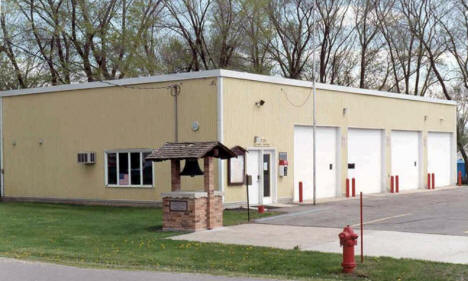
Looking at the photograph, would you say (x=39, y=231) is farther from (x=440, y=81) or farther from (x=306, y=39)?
(x=440, y=81)

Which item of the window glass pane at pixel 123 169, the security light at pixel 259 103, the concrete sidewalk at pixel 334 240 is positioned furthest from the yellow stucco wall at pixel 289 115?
the concrete sidewalk at pixel 334 240

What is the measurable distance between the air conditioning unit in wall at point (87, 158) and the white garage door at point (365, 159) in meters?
10.9

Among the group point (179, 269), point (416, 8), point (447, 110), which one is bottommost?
point (179, 269)

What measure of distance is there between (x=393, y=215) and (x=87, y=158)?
12221 mm

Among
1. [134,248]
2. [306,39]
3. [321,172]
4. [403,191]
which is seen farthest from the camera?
[306,39]

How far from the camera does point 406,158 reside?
34344mm

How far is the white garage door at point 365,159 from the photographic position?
30.6 metres

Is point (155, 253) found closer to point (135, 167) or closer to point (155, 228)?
point (155, 228)

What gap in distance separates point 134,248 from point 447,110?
2738cm

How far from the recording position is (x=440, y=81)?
52469mm

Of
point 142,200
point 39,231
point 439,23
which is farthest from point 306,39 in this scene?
point 39,231

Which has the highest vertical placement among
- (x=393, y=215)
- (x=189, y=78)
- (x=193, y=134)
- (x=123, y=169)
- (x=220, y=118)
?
(x=189, y=78)

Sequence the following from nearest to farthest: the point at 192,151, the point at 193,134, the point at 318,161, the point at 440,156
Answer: the point at 192,151
the point at 193,134
the point at 318,161
the point at 440,156

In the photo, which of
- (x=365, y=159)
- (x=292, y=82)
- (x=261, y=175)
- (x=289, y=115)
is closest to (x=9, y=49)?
(x=292, y=82)
